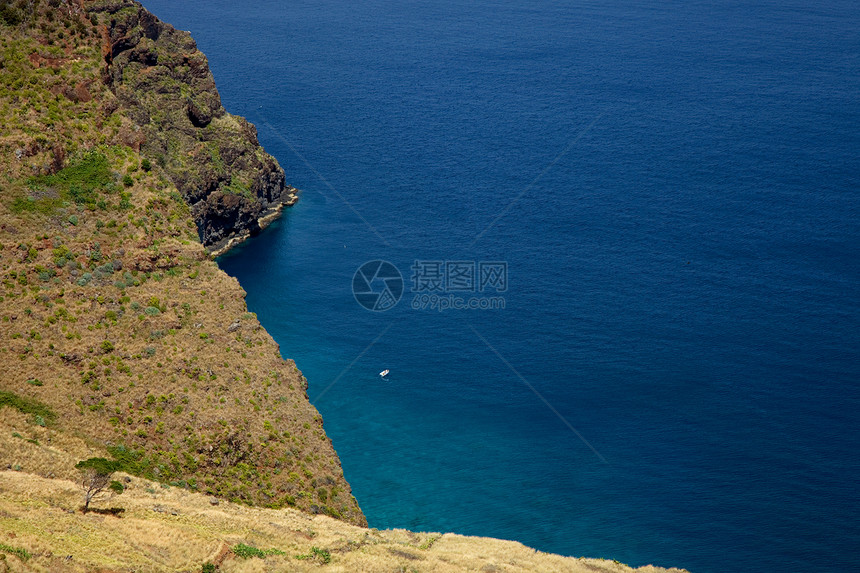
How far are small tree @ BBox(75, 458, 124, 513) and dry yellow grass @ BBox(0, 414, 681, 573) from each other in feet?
1.84

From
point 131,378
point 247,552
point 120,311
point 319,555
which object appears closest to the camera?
point 247,552

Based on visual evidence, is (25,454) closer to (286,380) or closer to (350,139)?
(286,380)

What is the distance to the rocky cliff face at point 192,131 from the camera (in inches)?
4599

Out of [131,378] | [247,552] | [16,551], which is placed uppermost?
[16,551]

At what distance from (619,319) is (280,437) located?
6122cm

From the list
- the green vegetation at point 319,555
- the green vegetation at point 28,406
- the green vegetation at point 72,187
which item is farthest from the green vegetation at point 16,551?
the green vegetation at point 72,187

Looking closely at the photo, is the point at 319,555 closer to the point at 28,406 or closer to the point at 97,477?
the point at 97,477

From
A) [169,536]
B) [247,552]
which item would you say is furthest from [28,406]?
[247,552]

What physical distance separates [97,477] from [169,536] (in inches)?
307

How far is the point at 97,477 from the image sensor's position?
48.9 m

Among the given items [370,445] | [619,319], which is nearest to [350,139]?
[619,319]

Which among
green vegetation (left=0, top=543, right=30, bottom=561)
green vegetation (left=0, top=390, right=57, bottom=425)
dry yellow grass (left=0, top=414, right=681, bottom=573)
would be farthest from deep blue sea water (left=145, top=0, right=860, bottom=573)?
green vegetation (left=0, top=543, right=30, bottom=561)

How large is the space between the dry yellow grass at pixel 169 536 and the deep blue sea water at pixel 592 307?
2557 cm

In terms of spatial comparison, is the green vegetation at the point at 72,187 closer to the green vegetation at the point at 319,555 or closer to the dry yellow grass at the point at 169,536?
the dry yellow grass at the point at 169,536
